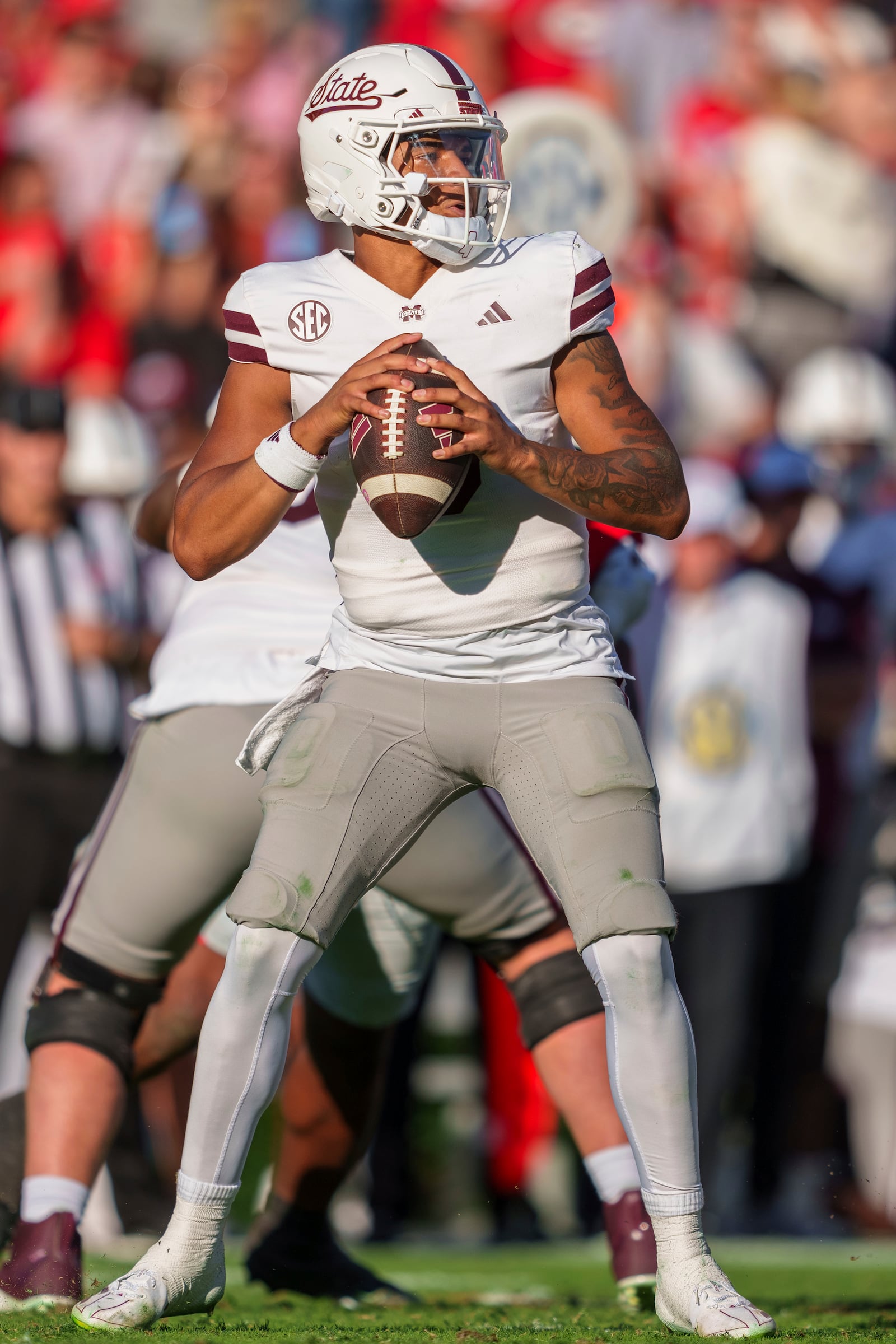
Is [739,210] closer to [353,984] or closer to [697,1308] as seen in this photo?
[353,984]

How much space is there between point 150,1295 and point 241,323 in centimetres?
151

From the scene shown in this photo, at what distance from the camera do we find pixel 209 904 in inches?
143

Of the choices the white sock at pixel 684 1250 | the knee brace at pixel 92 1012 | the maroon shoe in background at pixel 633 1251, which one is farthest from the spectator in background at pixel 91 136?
the white sock at pixel 684 1250

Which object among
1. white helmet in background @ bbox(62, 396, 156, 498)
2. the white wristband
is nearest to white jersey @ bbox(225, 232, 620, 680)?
the white wristband

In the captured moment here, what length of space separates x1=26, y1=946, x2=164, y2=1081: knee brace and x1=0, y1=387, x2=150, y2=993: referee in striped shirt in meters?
1.87

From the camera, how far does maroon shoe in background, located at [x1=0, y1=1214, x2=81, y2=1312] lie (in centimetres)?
337

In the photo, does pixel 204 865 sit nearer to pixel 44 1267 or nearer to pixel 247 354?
pixel 44 1267

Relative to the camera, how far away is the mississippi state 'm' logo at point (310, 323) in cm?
306

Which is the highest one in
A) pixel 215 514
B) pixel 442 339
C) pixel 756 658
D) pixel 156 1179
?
pixel 442 339

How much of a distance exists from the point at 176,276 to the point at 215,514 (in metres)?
4.71

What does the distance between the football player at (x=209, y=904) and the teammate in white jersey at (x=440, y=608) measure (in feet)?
1.66

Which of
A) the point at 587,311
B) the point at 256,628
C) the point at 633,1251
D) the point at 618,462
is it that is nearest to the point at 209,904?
the point at 256,628

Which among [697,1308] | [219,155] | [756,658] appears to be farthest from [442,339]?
[219,155]

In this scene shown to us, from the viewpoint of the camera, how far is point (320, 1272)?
4066 millimetres
